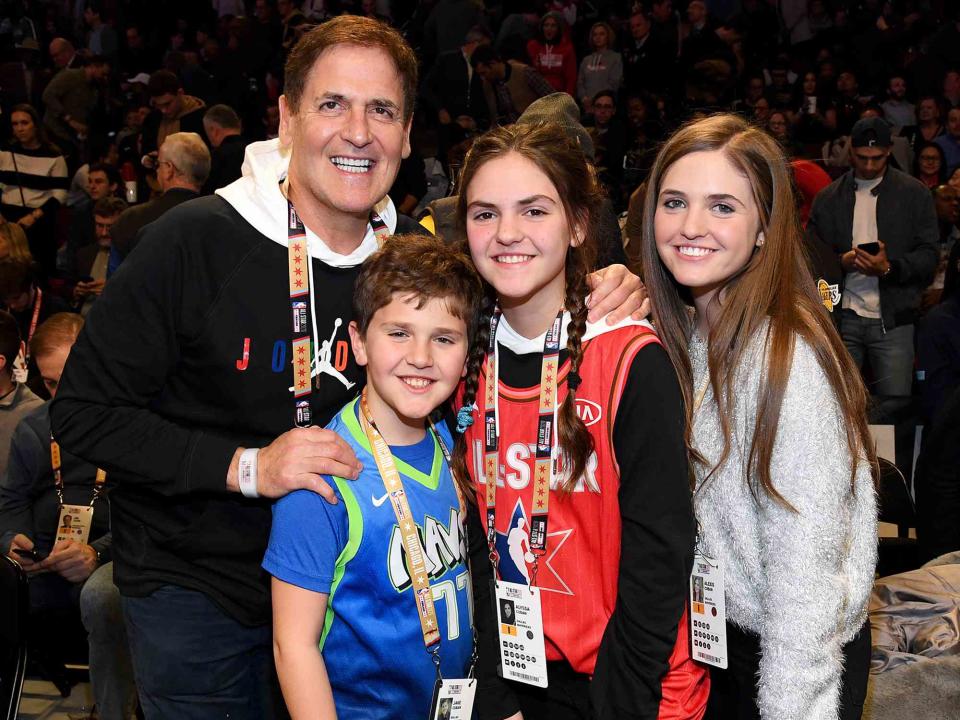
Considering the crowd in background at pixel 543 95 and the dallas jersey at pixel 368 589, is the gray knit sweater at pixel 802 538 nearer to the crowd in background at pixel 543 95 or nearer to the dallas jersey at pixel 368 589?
the dallas jersey at pixel 368 589

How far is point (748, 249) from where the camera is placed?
1975 millimetres

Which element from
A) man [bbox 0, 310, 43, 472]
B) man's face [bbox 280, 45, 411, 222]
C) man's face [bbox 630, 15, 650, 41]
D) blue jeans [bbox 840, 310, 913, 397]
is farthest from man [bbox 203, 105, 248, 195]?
man's face [bbox 630, 15, 650, 41]

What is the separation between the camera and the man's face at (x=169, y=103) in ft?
25.6

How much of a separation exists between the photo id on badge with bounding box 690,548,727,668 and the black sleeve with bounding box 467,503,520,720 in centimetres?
39

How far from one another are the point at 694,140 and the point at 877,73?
9.14m

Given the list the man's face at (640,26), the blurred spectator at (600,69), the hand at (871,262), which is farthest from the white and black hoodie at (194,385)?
the man's face at (640,26)

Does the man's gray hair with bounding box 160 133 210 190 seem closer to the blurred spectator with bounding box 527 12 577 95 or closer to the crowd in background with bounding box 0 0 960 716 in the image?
the crowd in background with bounding box 0 0 960 716

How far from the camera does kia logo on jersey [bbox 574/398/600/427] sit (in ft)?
6.09

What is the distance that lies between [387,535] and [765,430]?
28.8 inches

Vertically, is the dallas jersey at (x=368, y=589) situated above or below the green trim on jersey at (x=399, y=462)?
below

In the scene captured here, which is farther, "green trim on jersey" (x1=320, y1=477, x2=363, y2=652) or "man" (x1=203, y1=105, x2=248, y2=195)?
"man" (x1=203, y1=105, x2=248, y2=195)

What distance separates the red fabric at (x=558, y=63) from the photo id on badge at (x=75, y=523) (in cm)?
729

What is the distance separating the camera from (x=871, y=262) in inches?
210

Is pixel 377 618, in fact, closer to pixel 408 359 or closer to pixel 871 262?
pixel 408 359
